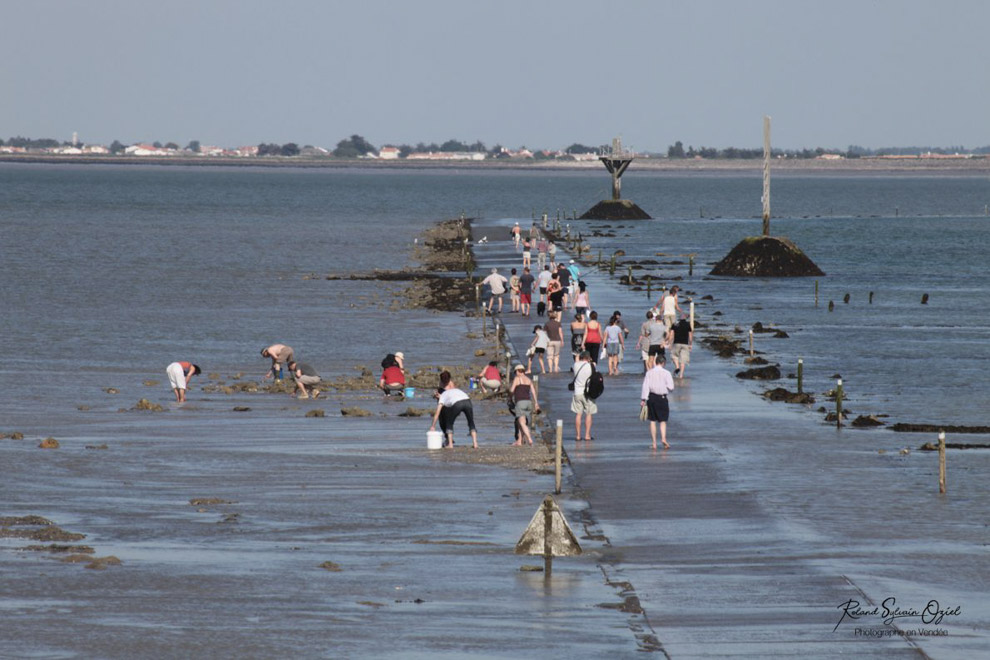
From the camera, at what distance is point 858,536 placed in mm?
19141

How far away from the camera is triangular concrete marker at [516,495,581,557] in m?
17.4

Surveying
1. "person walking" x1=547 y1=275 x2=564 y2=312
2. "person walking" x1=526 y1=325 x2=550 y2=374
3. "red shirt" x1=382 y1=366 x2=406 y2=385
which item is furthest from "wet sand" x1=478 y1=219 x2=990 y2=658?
"person walking" x1=547 y1=275 x2=564 y2=312

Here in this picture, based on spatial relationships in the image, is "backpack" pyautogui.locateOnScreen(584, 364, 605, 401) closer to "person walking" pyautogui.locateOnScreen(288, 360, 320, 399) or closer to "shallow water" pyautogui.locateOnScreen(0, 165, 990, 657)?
"shallow water" pyautogui.locateOnScreen(0, 165, 990, 657)

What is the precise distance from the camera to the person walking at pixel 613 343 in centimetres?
3375

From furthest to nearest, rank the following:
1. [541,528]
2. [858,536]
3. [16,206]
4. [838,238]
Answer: [16,206] < [838,238] < [858,536] < [541,528]

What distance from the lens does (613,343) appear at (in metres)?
34.0

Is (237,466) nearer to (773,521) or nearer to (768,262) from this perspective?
(773,521)

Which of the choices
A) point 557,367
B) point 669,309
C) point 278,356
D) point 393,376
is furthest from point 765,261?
point 393,376

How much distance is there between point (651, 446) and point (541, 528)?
25.9ft

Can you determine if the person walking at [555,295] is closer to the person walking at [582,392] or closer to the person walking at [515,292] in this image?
the person walking at [515,292]

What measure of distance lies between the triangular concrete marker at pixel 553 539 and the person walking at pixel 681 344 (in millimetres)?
16734

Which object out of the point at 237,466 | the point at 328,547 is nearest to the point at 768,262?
the point at 237,466
